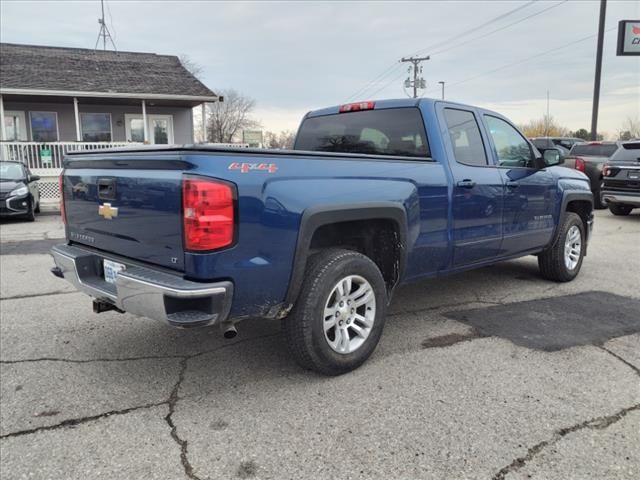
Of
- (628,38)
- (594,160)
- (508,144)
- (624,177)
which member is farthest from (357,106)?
(628,38)

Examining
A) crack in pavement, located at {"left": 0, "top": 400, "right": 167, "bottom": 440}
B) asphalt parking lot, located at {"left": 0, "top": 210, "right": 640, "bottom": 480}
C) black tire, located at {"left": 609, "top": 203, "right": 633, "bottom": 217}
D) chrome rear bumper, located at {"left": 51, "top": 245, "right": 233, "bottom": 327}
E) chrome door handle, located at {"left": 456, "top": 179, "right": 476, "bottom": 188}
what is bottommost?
crack in pavement, located at {"left": 0, "top": 400, "right": 167, "bottom": 440}

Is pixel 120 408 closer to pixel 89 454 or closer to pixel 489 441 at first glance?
pixel 89 454

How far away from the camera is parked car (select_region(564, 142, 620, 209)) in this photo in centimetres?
1377

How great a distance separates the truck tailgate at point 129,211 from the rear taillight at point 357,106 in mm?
2374

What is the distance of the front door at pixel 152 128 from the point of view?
20484mm

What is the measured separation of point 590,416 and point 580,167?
12369 millimetres

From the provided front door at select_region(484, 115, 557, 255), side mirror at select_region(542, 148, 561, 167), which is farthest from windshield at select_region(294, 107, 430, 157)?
side mirror at select_region(542, 148, 561, 167)

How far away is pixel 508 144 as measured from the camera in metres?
5.31

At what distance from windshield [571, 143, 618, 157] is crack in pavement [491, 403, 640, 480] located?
13238 millimetres

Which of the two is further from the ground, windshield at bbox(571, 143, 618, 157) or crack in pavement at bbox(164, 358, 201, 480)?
windshield at bbox(571, 143, 618, 157)

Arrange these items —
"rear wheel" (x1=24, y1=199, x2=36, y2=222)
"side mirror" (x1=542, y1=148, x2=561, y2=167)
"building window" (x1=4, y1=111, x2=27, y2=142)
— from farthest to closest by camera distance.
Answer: "building window" (x1=4, y1=111, x2=27, y2=142), "rear wheel" (x1=24, y1=199, x2=36, y2=222), "side mirror" (x1=542, y1=148, x2=561, y2=167)

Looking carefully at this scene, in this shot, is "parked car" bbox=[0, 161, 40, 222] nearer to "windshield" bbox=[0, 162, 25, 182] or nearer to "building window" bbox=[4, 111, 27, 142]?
"windshield" bbox=[0, 162, 25, 182]

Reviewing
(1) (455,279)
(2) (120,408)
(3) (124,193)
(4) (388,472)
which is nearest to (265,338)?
(2) (120,408)

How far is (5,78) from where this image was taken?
705 inches
